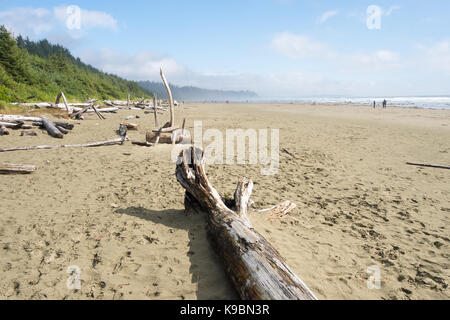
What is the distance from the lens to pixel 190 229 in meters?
4.09

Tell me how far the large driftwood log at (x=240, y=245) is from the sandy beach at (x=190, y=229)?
0.30m

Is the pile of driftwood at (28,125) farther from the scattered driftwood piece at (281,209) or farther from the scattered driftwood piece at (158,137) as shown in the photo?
the scattered driftwood piece at (281,209)

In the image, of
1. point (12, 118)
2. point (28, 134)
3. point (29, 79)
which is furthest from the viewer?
point (29, 79)

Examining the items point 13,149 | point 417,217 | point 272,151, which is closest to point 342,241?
point 417,217

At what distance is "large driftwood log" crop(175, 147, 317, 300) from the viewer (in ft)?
7.65

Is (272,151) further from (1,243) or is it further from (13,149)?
(13,149)

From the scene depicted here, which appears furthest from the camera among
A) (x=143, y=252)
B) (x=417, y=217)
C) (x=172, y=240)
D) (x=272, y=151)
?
(x=272, y=151)

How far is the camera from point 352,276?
310cm

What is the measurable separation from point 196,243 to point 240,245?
1.03 metres

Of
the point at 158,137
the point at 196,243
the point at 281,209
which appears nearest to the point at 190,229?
the point at 196,243

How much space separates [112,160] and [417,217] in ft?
29.4

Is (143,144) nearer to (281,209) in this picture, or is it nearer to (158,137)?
(158,137)

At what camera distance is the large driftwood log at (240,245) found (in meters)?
2.33

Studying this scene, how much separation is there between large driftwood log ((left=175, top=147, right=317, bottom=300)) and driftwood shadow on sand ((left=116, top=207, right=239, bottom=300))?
0.48 ft
